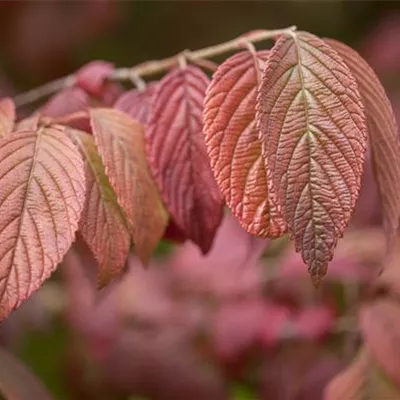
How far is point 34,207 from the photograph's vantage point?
3.52 feet

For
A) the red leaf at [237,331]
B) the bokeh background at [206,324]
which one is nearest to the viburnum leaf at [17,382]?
the bokeh background at [206,324]

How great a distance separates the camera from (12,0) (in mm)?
4051

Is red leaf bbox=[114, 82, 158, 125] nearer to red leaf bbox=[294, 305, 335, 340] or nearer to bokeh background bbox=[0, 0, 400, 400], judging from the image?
bokeh background bbox=[0, 0, 400, 400]

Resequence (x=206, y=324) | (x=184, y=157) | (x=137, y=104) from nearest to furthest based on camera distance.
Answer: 1. (x=184, y=157)
2. (x=137, y=104)
3. (x=206, y=324)

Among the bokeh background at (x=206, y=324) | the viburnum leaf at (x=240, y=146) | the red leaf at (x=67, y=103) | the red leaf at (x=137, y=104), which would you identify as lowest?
the bokeh background at (x=206, y=324)

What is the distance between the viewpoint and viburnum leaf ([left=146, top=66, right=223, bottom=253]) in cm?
126

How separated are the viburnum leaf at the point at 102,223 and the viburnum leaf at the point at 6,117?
7 centimetres

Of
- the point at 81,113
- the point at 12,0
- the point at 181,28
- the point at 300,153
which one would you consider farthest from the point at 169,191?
the point at 181,28

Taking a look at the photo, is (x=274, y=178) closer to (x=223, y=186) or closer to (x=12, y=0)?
(x=223, y=186)

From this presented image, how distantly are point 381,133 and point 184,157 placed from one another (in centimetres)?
23

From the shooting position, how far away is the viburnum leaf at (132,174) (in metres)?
1.17

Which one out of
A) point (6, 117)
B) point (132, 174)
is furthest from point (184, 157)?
point (6, 117)

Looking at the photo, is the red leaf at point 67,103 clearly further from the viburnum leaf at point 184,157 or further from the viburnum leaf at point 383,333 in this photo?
the viburnum leaf at point 383,333

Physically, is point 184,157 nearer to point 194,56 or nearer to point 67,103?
point 194,56
